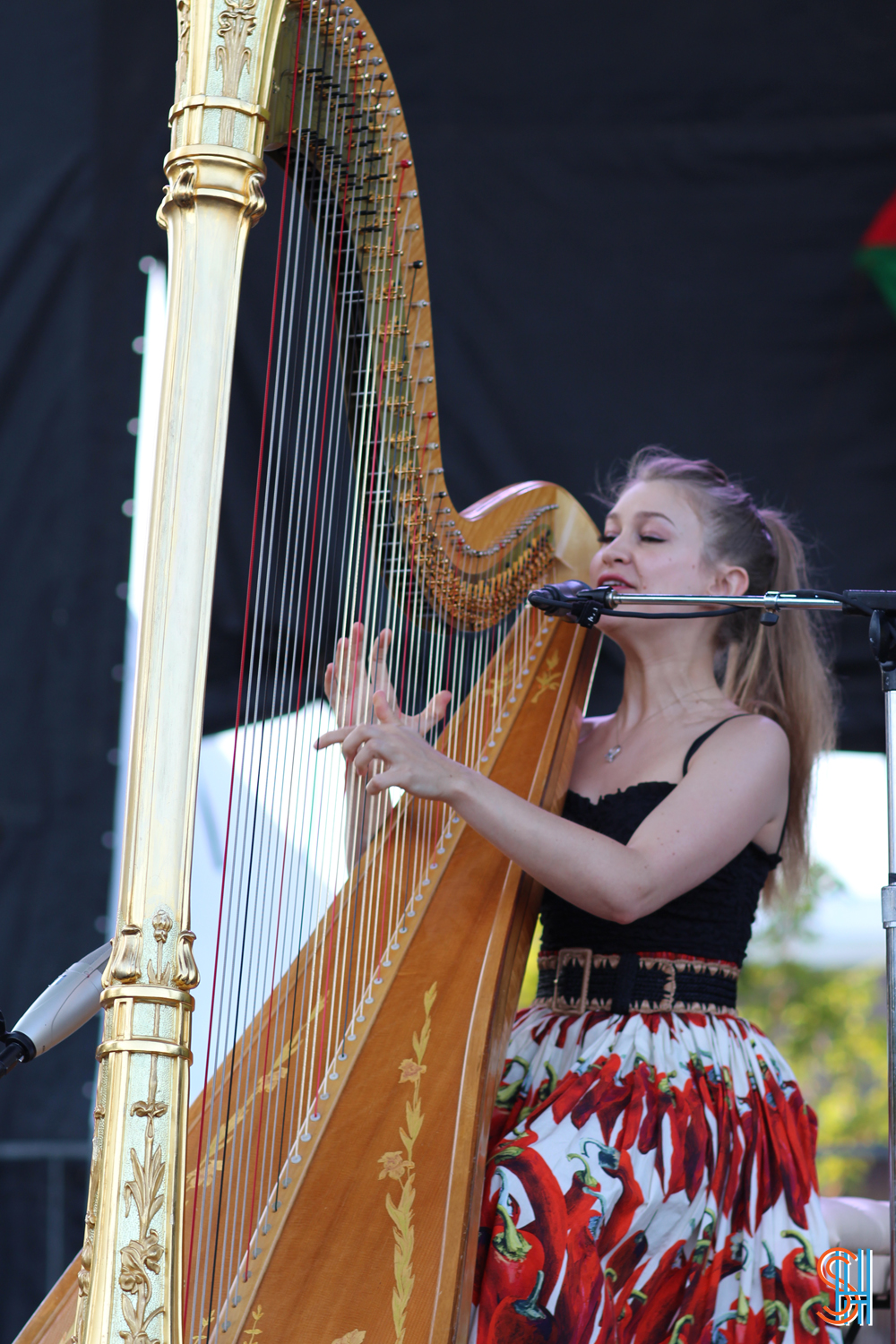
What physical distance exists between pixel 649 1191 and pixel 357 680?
63cm

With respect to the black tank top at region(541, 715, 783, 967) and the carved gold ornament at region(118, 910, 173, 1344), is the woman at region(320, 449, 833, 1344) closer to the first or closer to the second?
the black tank top at region(541, 715, 783, 967)

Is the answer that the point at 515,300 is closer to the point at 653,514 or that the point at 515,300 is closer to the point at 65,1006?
the point at 653,514

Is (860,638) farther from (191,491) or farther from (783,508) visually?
(191,491)

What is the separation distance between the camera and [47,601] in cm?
Result: 269

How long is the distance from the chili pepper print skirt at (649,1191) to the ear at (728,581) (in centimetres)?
61

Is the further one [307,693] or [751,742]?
[751,742]

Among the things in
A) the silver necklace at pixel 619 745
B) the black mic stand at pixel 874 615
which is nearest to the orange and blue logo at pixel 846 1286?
the black mic stand at pixel 874 615

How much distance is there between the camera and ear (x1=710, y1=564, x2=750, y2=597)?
80.8 inches

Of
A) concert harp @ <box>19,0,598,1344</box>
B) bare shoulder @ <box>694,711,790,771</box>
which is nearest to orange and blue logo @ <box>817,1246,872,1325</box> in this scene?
concert harp @ <box>19,0,598,1344</box>

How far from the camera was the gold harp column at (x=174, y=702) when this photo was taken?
835mm

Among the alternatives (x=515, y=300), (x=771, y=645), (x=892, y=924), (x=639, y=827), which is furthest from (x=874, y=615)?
(x=515, y=300)

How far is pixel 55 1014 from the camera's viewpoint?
1.08 metres

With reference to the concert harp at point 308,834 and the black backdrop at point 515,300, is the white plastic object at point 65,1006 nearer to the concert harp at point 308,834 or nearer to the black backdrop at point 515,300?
the concert harp at point 308,834

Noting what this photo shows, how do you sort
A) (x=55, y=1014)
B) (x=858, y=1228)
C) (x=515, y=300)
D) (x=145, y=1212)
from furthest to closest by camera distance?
1. (x=515, y=300)
2. (x=858, y=1228)
3. (x=55, y=1014)
4. (x=145, y=1212)
